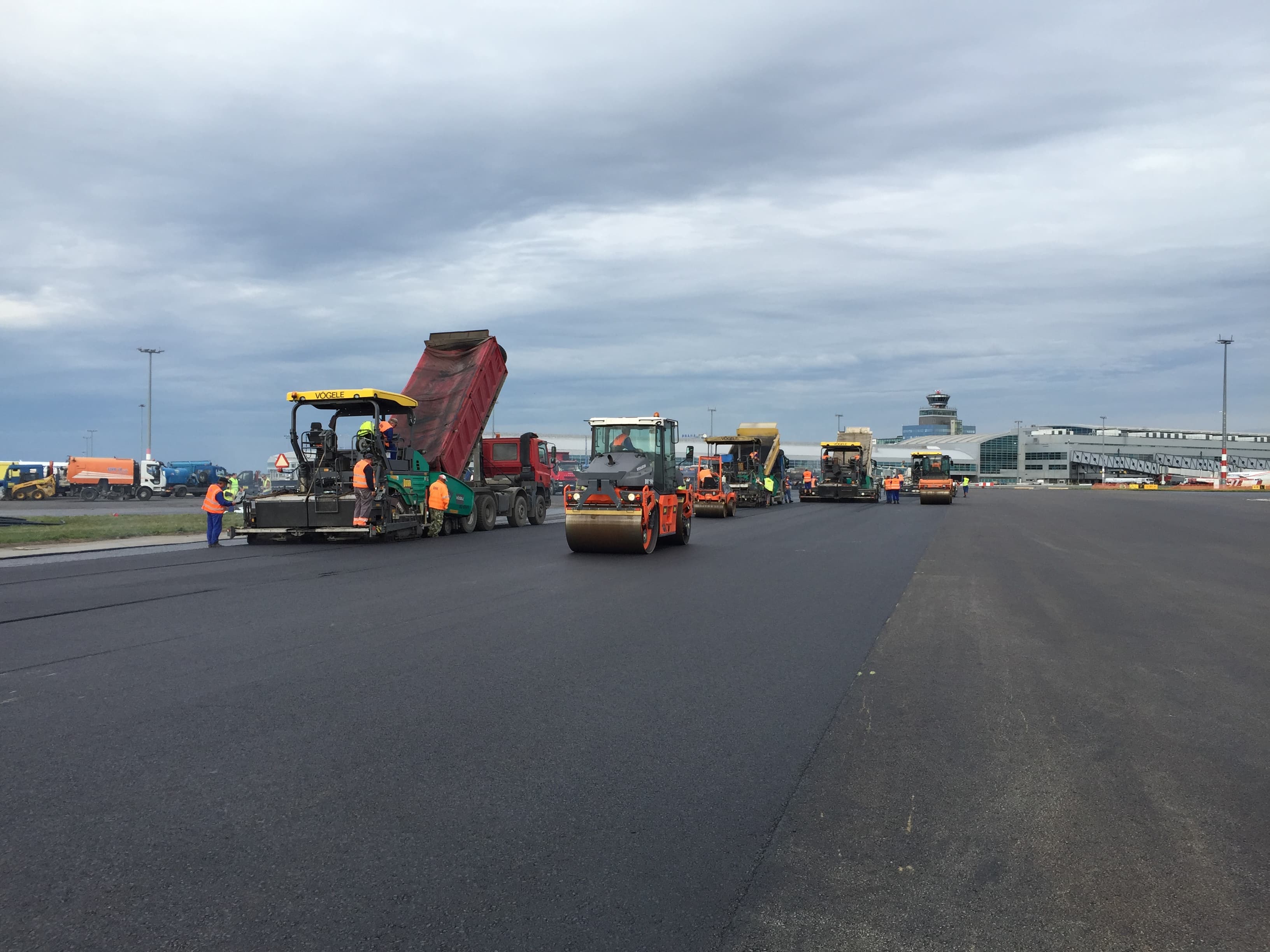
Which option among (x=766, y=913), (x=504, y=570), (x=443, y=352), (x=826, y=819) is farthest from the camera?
(x=443, y=352)

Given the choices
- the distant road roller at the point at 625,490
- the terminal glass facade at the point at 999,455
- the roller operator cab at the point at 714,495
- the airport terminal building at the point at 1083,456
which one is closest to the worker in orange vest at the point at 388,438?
the distant road roller at the point at 625,490

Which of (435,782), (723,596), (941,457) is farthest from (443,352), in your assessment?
(941,457)

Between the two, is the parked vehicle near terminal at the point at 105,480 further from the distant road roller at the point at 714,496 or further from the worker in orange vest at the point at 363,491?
the worker in orange vest at the point at 363,491

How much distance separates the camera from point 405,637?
7746 millimetres

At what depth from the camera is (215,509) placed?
17.5 meters

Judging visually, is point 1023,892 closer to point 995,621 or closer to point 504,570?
point 995,621

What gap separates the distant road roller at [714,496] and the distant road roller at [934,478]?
515 inches

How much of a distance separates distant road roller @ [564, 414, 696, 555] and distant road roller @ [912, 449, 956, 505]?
26.3 metres

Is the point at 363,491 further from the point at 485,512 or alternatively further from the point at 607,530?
the point at 485,512

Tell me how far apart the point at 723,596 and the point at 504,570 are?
12.2ft

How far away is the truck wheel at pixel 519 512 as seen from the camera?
23.2m

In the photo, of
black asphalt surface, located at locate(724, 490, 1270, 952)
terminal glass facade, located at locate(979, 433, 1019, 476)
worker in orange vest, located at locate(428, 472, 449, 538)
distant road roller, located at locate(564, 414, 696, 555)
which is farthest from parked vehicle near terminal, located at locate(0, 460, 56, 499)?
terminal glass facade, located at locate(979, 433, 1019, 476)

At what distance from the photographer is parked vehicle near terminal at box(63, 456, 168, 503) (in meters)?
48.0

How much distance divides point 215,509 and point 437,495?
166 inches
